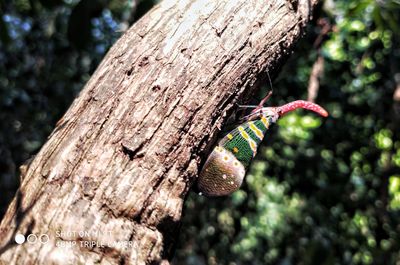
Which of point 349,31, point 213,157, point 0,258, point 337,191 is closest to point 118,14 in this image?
point 349,31

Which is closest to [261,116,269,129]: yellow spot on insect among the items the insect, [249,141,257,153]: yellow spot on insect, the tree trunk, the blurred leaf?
the insect

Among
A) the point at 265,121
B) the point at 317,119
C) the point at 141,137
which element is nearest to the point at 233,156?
the point at 265,121

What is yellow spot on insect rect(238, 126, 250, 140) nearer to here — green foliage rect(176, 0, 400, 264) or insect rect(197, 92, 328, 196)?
insect rect(197, 92, 328, 196)

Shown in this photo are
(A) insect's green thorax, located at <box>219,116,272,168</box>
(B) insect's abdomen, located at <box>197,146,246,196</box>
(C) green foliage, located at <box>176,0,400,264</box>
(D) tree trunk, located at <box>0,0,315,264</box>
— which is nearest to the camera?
(D) tree trunk, located at <box>0,0,315,264</box>

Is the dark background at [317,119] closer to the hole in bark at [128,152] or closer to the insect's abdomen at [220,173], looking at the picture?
the insect's abdomen at [220,173]

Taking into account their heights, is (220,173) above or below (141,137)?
below

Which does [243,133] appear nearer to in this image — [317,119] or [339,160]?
[317,119]
